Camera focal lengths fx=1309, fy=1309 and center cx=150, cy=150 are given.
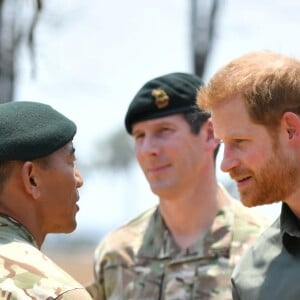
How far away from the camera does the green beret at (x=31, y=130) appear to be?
17.6 ft

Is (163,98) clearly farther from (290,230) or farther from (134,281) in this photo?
(290,230)

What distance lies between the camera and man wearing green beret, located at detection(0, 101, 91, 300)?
5.08m

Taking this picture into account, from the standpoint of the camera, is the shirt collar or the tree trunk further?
the tree trunk

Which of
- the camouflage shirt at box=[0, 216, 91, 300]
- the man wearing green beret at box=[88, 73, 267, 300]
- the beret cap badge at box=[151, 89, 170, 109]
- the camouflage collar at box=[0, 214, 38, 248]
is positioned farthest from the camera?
the beret cap badge at box=[151, 89, 170, 109]

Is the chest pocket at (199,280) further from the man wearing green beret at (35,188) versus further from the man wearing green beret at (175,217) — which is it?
the man wearing green beret at (35,188)

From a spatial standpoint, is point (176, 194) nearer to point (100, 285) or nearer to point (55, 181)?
point (100, 285)

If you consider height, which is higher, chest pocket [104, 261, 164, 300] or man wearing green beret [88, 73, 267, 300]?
man wearing green beret [88, 73, 267, 300]

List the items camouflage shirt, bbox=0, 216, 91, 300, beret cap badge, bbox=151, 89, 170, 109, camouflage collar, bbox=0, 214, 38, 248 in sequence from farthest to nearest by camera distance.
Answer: beret cap badge, bbox=151, 89, 170, 109 < camouflage collar, bbox=0, 214, 38, 248 < camouflage shirt, bbox=0, 216, 91, 300

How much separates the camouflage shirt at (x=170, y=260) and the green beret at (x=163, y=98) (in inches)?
21.8

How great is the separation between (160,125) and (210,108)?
70.7 inches

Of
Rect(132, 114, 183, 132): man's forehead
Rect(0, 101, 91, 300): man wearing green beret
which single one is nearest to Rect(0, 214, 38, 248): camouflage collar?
Rect(0, 101, 91, 300): man wearing green beret

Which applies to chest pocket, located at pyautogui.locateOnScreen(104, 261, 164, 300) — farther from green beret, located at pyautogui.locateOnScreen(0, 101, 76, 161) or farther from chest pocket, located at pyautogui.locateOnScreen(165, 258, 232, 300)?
green beret, located at pyautogui.locateOnScreen(0, 101, 76, 161)

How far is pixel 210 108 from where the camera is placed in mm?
5535

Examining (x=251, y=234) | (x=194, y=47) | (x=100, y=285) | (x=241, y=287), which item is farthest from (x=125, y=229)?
(x=194, y=47)
